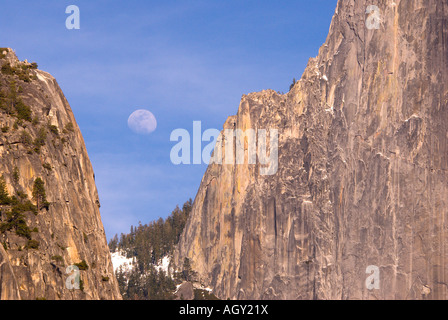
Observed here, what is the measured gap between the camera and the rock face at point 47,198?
123 meters

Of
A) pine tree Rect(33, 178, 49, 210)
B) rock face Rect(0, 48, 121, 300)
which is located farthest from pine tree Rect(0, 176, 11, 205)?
pine tree Rect(33, 178, 49, 210)

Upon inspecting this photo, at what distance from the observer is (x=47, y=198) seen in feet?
445

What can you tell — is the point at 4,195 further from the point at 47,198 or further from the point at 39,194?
the point at 47,198

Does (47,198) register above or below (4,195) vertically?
below

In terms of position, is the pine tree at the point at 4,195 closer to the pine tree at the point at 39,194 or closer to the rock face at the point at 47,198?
the rock face at the point at 47,198

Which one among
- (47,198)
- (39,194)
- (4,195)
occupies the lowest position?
(47,198)

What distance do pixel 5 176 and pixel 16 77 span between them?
24687 mm

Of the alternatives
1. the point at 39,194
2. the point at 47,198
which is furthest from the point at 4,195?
the point at 47,198

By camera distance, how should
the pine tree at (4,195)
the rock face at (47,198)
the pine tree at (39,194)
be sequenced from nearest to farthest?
the rock face at (47,198) < the pine tree at (4,195) < the pine tree at (39,194)

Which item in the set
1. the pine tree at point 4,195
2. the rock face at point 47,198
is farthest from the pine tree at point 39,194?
the pine tree at point 4,195
